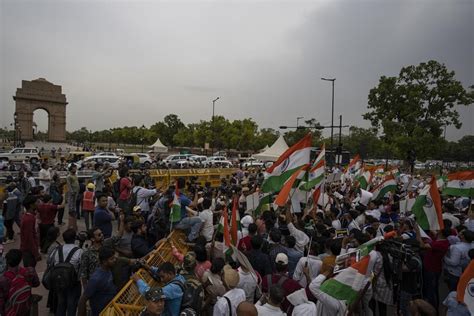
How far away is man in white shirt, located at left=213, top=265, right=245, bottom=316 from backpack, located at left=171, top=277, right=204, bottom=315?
0.75ft

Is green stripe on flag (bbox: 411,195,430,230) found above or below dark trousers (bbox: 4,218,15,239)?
above

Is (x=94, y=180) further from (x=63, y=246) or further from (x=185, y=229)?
(x=63, y=246)

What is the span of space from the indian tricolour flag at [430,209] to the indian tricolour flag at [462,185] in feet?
12.6

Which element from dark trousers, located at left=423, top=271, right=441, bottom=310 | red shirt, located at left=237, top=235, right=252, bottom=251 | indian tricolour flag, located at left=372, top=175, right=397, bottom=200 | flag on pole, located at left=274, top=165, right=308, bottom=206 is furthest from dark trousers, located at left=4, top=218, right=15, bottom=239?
indian tricolour flag, located at left=372, top=175, right=397, bottom=200

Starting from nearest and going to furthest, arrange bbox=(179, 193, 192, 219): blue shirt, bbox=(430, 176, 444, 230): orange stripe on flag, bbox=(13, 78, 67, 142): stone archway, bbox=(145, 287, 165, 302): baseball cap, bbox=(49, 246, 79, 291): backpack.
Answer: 1. bbox=(145, 287, 165, 302): baseball cap
2. bbox=(49, 246, 79, 291): backpack
3. bbox=(430, 176, 444, 230): orange stripe on flag
4. bbox=(179, 193, 192, 219): blue shirt
5. bbox=(13, 78, 67, 142): stone archway

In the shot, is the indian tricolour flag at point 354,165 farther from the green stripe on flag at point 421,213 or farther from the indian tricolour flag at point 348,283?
the indian tricolour flag at point 348,283

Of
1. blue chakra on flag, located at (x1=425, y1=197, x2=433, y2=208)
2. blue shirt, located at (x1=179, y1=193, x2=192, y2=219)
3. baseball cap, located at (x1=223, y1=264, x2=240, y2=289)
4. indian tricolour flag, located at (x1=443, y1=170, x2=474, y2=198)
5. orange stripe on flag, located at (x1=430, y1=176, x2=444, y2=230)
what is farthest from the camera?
indian tricolour flag, located at (x1=443, y1=170, x2=474, y2=198)

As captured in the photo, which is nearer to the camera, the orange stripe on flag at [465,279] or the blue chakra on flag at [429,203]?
the orange stripe on flag at [465,279]

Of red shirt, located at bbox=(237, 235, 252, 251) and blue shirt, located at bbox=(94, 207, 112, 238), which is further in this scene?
blue shirt, located at bbox=(94, 207, 112, 238)

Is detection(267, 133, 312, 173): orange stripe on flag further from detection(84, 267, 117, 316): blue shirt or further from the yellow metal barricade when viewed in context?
detection(84, 267, 117, 316): blue shirt

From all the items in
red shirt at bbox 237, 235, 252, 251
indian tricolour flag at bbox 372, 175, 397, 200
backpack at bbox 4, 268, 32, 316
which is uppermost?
indian tricolour flag at bbox 372, 175, 397, 200

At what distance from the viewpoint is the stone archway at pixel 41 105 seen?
215ft

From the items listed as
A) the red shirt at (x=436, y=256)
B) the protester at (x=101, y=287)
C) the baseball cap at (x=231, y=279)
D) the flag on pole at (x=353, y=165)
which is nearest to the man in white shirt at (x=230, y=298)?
the baseball cap at (x=231, y=279)

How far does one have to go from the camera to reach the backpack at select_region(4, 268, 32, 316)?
3.87 meters
